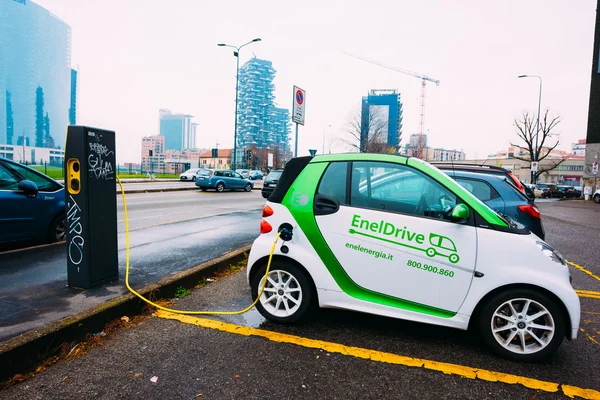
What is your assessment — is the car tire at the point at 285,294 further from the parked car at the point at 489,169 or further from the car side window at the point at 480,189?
the parked car at the point at 489,169

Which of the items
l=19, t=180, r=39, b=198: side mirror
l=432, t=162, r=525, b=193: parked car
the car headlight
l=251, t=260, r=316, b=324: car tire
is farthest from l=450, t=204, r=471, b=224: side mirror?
l=19, t=180, r=39, b=198: side mirror

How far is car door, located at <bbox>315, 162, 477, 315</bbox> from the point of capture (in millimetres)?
3451

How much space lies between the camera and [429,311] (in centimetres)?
352

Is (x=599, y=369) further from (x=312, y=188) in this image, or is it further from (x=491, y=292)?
(x=312, y=188)

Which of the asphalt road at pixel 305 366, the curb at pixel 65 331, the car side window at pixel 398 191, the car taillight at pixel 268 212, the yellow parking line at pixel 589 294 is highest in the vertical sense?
the car side window at pixel 398 191

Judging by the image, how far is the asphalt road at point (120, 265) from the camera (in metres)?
3.75

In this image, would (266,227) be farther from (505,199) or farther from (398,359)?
(505,199)

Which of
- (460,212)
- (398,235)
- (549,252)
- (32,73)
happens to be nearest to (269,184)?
(398,235)

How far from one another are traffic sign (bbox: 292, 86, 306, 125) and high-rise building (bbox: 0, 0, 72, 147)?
130 meters

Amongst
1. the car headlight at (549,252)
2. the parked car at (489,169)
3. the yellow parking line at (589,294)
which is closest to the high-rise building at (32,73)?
the parked car at (489,169)

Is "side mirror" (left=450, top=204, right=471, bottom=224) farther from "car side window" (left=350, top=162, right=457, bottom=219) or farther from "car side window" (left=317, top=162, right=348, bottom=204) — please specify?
"car side window" (left=317, top=162, right=348, bottom=204)

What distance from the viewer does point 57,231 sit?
22.9 feet

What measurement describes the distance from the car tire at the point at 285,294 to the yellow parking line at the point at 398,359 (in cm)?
23

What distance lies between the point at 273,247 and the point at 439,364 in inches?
68.8
